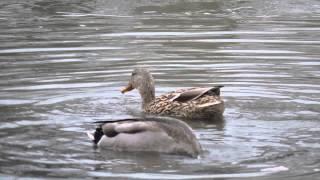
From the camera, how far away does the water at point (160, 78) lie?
921 cm

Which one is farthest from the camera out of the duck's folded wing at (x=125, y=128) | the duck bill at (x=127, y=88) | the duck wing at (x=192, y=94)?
the duck bill at (x=127, y=88)

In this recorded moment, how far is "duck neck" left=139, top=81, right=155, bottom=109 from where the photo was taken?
12719 mm

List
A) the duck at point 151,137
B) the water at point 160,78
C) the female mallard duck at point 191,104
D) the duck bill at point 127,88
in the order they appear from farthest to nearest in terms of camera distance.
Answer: the duck bill at point 127,88, the female mallard duck at point 191,104, the duck at point 151,137, the water at point 160,78

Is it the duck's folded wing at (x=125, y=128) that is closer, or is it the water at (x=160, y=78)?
the water at (x=160, y=78)

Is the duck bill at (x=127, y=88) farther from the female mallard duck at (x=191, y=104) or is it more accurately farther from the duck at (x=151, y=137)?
the duck at (x=151, y=137)

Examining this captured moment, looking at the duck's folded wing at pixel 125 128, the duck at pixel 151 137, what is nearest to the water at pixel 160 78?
the duck at pixel 151 137

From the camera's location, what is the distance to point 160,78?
1446 centimetres

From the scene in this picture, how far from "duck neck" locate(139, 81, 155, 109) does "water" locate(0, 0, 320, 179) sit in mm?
185

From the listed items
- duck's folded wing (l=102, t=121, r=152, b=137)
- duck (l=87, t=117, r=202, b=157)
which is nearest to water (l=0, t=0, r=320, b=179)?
duck (l=87, t=117, r=202, b=157)

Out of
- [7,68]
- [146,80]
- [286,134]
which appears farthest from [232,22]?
[286,134]

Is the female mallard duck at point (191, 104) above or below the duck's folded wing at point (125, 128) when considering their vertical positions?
below

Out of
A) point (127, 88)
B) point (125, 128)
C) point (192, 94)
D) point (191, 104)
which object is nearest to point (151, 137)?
point (125, 128)

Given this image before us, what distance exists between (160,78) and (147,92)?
5.66 ft

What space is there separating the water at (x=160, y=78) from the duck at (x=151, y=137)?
13cm
